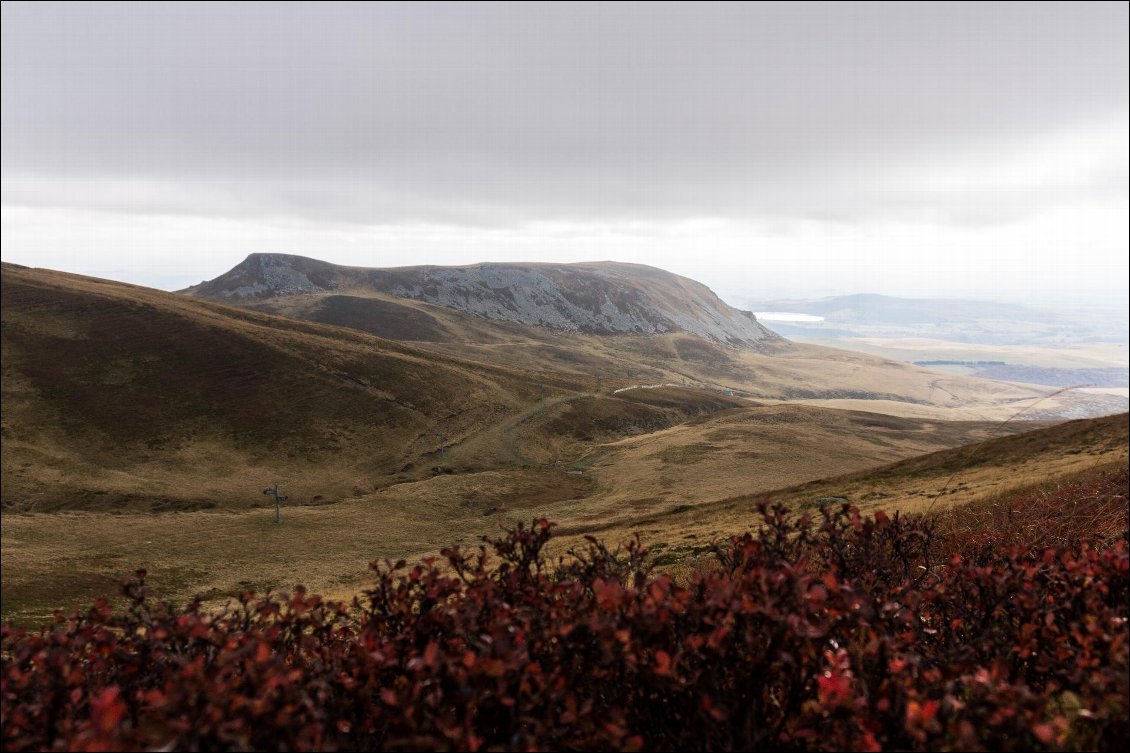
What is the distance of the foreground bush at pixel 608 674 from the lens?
140 inches

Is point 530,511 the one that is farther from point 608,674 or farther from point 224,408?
point 608,674

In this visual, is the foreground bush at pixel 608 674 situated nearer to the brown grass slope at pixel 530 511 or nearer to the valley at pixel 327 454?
the brown grass slope at pixel 530 511

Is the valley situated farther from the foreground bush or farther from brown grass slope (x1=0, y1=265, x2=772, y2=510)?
the foreground bush

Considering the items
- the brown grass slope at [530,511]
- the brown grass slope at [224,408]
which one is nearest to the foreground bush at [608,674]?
the brown grass slope at [530,511]

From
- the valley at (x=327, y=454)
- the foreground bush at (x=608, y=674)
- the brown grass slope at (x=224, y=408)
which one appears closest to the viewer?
the foreground bush at (x=608, y=674)

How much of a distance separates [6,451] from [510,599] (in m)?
95.3

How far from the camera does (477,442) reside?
9512 centimetres

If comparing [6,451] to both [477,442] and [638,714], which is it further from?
[638,714]

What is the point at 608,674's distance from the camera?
183 inches

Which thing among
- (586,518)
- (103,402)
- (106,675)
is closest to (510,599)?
(106,675)

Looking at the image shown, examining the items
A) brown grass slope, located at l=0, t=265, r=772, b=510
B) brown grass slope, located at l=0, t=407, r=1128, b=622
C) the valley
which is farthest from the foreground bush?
brown grass slope, located at l=0, t=265, r=772, b=510

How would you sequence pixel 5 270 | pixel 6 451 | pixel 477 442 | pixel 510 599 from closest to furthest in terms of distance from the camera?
pixel 510 599, pixel 6 451, pixel 477 442, pixel 5 270

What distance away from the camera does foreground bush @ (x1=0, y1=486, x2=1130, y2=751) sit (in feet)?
11.7

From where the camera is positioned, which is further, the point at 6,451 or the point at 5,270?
the point at 5,270
